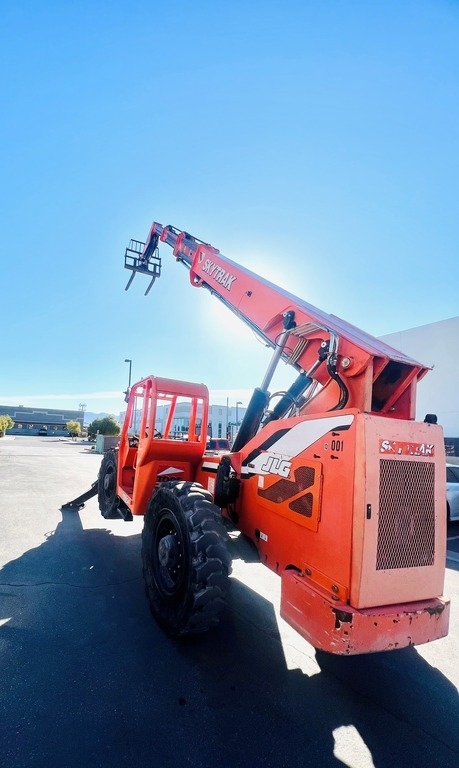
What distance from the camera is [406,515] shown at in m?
2.77

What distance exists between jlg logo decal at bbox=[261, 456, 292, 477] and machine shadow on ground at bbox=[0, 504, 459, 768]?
1.61 metres

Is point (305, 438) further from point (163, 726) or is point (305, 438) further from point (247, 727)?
point (163, 726)

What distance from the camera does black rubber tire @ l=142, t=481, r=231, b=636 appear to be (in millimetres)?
3186

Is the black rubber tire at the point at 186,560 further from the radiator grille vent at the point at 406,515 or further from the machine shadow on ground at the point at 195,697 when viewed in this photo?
the radiator grille vent at the point at 406,515

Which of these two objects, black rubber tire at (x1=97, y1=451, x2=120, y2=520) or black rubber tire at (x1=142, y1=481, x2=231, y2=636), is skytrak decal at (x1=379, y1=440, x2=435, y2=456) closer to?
black rubber tire at (x1=142, y1=481, x2=231, y2=636)

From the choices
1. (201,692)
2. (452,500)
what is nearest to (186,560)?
(201,692)

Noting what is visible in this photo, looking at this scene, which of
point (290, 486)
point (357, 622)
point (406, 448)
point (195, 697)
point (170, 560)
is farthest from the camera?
point (170, 560)

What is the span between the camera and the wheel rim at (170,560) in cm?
353

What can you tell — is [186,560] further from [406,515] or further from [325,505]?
[406,515]

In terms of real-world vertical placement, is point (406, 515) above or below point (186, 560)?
above

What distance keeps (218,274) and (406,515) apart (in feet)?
13.4

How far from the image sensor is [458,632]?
3.90 metres

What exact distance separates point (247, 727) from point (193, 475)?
312 cm

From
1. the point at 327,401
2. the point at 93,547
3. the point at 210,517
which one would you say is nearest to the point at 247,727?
the point at 210,517
